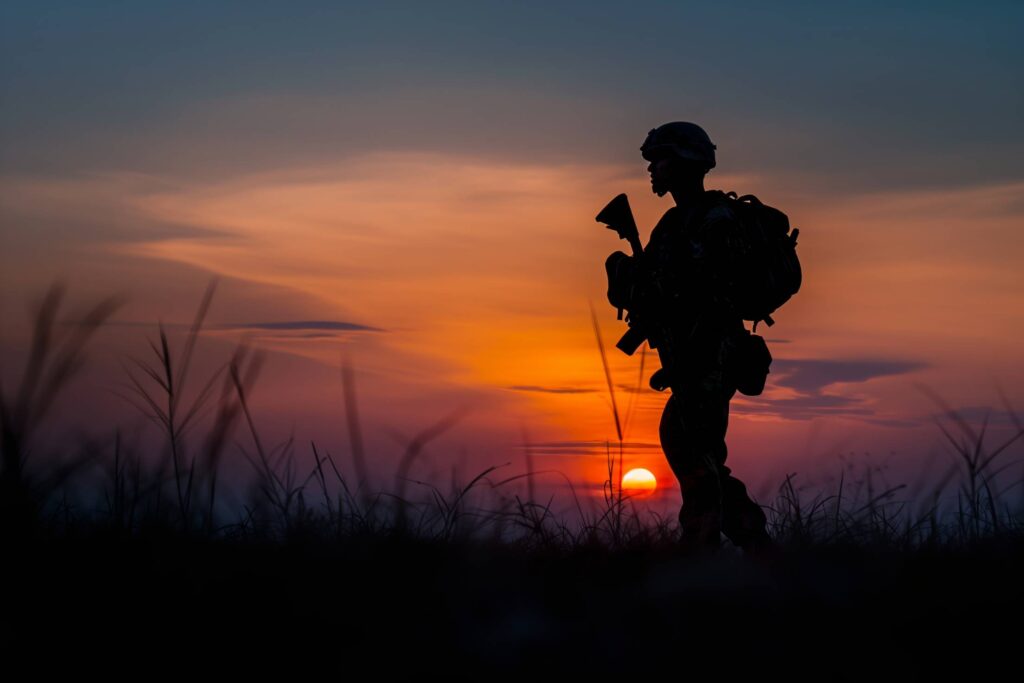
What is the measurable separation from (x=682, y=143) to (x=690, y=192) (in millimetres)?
298

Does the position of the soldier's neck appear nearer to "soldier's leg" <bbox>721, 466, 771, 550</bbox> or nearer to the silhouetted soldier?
the silhouetted soldier

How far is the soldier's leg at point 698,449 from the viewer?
627 cm

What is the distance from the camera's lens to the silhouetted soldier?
6191 mm

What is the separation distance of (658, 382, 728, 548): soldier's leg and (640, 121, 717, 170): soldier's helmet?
4.41 ft

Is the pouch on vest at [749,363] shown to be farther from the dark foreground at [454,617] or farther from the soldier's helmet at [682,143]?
the dark foreground at [454,617]

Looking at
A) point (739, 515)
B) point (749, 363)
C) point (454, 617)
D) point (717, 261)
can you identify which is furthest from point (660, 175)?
point (454, 617)

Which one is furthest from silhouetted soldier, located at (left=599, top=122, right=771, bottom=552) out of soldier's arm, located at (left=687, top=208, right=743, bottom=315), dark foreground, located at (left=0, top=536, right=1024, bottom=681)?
dark foreground, located at (left=0, top=536, right=1024, bottom=681)

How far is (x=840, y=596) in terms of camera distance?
4137mm

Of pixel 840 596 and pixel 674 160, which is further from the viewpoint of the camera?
pixel 674 160

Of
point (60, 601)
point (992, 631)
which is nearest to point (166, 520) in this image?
point (60, 601)

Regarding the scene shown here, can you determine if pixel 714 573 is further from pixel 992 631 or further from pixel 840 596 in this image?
pixel 992 631

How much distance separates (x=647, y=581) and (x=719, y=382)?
6.55 feet

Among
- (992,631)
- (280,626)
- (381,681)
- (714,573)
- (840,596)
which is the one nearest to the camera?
(381,681)

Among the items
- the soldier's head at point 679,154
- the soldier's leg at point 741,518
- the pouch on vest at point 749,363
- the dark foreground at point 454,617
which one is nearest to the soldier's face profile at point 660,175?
the soldier's head at point 679,154
